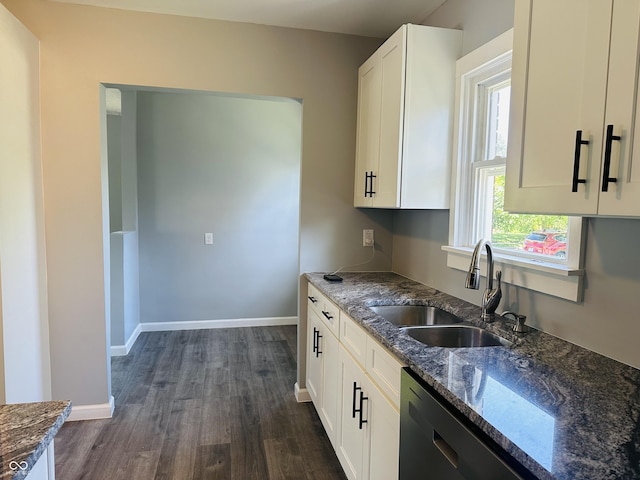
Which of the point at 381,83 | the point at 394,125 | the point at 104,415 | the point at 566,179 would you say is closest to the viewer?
the point at 566,179

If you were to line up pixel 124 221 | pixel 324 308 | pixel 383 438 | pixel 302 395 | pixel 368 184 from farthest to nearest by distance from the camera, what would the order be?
pixel 124 221, pixel 302 395, pixel 368 184, pixel 324 308, pixel 383 438

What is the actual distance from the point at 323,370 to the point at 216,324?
2.45m

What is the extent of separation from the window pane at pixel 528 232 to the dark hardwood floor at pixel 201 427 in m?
→ 1.46

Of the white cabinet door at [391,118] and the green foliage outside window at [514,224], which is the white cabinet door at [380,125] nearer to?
the white cabinet door at [391,118]

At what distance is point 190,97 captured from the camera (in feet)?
14.0

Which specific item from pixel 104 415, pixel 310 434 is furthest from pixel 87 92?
pixel 310 434

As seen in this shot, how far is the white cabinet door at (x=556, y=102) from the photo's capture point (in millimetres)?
1039

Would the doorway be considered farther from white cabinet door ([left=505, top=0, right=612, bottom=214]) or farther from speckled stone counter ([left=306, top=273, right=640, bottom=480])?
white cabinet door ([left=505, top=0, right=612, bottom=214])

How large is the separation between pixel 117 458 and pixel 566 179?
8.28 feet

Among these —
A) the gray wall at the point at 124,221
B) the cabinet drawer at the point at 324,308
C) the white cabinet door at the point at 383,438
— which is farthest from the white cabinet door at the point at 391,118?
the gray wall at the point at 124,221

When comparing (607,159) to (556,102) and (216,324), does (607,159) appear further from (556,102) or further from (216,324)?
(216,324)

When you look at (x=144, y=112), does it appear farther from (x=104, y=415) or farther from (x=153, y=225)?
(x=104, y=415)

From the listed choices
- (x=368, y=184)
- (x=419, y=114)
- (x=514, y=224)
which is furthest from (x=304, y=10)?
(x=514, y=224)

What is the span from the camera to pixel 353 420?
73.2 inches
